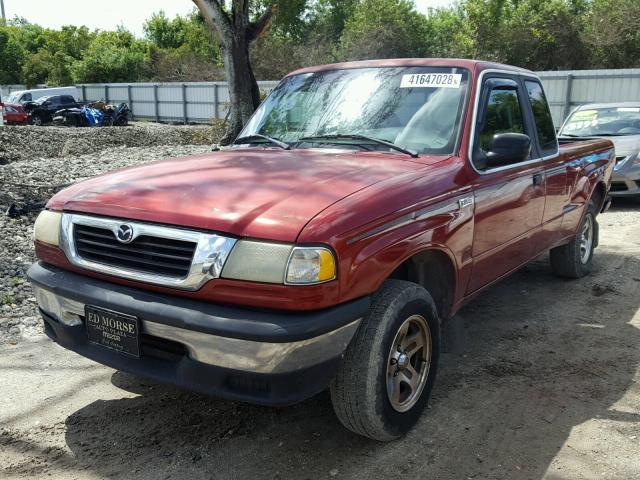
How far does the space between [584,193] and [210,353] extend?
4.32m

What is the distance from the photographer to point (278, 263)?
2539 mm

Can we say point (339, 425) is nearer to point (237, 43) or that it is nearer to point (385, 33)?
point (237, 43)

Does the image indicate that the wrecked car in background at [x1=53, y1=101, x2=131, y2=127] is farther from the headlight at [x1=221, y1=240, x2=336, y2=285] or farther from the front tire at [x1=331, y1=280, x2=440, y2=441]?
the headlight at [x1=221, y1=240, x2=336, y2=285]

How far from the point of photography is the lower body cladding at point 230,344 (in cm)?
250

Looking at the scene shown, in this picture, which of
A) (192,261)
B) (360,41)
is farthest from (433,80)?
(360,41)

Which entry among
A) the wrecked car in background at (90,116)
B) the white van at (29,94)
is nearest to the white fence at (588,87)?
the wrecked car in background at (90,116)

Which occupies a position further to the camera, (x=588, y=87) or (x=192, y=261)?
(x=588, y=87)

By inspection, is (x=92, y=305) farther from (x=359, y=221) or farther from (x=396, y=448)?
(x=396, y=448)

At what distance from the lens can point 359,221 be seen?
2721 mm

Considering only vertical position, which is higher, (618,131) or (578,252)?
(618,131)

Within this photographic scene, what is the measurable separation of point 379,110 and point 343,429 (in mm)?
1984

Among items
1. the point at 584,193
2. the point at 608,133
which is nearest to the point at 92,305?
the point at 584,193

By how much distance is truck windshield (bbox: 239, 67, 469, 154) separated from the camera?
3.79 metres

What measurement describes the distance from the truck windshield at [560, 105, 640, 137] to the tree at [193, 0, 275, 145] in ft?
24.2
